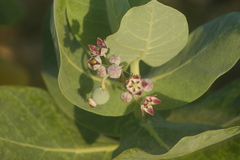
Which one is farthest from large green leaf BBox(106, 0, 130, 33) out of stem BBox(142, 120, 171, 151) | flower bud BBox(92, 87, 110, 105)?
stem BBox(142, 120, 171, 151)

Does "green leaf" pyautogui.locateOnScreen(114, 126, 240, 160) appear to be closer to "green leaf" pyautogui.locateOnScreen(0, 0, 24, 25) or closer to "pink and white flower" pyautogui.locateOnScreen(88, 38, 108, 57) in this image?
"pink and white flower" pyautogui.locateOnScreen(88, 38, 108, 57)

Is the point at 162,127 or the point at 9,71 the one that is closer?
the point at 162,127

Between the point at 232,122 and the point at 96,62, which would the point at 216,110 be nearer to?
the point at 232,122

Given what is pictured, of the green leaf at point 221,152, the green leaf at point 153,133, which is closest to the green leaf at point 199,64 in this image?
the green leaf at point 153,133

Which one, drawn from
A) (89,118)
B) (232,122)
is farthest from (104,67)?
(232,122)

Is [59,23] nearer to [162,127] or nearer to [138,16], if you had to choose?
[138,16]

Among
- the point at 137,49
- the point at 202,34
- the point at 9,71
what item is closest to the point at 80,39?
the point at 137,49
